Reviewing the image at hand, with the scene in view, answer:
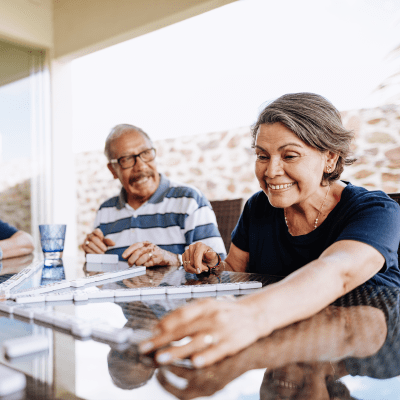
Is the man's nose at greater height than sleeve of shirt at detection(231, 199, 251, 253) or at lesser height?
greater

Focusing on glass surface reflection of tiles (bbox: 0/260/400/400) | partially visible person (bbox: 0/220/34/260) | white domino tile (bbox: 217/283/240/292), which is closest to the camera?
glass surface reflection of tiles (bbox: 0/260/400/400)

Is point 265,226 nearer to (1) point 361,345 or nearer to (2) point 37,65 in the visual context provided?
(1) point 361,345

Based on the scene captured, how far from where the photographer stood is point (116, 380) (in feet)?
1.35

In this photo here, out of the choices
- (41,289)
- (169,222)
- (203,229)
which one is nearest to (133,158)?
(169,222)

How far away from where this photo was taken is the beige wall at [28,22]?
4102mm

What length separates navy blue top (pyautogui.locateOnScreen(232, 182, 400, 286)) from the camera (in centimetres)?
93

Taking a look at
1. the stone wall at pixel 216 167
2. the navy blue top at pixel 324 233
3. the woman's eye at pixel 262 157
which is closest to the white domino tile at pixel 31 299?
the navy blue top at pixel 324 233

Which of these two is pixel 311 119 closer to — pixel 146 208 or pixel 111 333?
pixel 111 333

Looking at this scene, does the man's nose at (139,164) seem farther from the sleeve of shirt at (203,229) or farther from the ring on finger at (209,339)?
the ring on finger at (209,339)

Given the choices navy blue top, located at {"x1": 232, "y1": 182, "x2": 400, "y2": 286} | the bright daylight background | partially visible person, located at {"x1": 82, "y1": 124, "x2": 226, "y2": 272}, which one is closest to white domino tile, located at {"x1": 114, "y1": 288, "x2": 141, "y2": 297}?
navy blue top, located at {"x1": 232, "y1": 182, "x2": 400, "y2": 286}

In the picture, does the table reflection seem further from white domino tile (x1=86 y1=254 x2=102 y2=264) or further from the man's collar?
the man's collar

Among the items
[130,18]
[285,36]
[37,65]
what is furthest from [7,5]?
[285,36]

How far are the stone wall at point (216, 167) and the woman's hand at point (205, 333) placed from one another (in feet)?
11.2

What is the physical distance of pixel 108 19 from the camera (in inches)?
161
